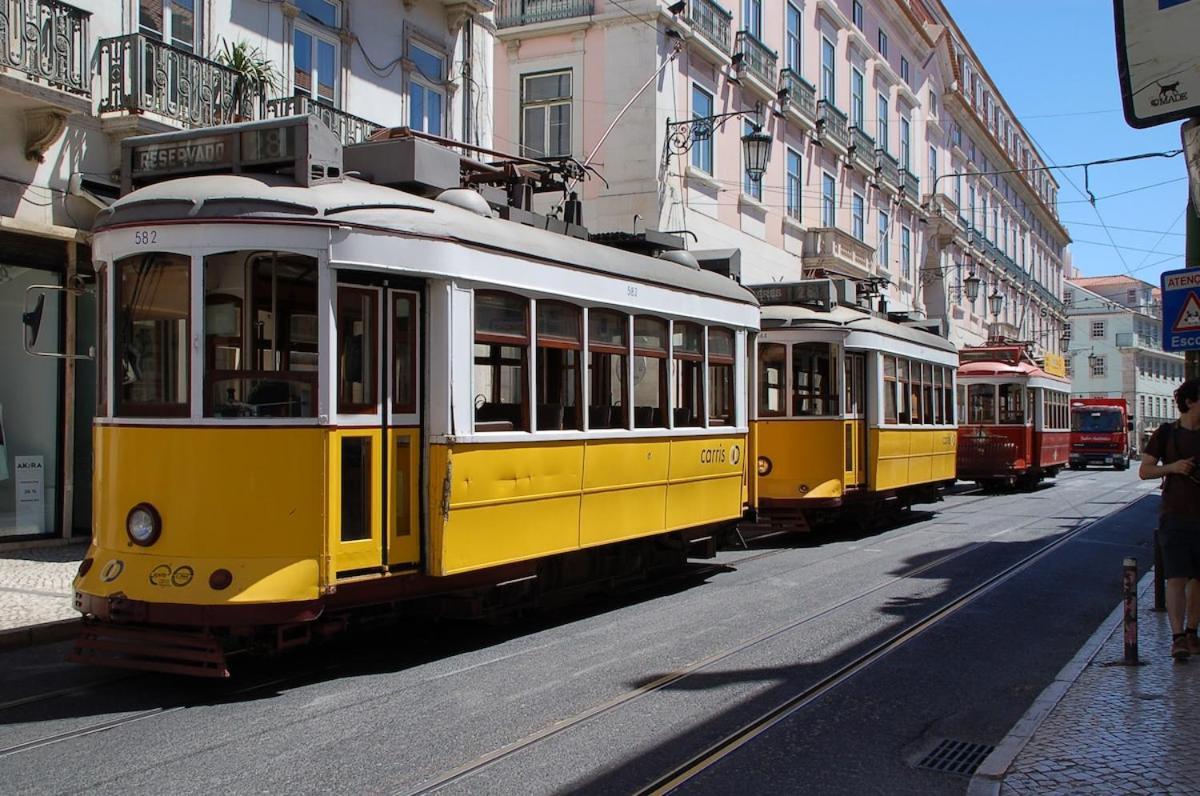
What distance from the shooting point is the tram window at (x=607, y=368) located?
918 cm

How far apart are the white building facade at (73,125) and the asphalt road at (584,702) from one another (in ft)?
17.5

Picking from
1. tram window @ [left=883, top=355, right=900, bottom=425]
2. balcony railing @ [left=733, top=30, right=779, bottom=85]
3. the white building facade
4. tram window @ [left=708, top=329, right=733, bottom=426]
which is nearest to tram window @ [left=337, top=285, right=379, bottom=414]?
tram window @ [left=708, top=329, right=733, bottom=426]

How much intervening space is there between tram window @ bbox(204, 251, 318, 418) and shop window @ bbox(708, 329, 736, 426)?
505 centimetres

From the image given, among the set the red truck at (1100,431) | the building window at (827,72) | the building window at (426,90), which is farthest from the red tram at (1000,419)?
the red truck at (1100,431)

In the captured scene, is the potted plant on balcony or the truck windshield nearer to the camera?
the potted plant on balcony

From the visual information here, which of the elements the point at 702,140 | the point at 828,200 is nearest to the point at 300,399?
the point at 702,140

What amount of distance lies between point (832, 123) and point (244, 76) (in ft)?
71.3

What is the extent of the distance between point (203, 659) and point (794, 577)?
7.13 meters

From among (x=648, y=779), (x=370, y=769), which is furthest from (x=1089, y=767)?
(x=370, y=769)

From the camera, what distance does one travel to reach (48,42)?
11516 mm

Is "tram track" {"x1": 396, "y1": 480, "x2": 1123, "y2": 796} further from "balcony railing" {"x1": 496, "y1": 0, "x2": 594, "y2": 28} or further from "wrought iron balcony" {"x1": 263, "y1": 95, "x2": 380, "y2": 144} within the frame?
"balcony railing" {"x1": 496, "y1": 0, "x2": 594, "y2": 28}

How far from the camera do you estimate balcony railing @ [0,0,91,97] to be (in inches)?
439

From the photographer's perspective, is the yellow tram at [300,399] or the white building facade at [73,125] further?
the white building facade at [73,125]

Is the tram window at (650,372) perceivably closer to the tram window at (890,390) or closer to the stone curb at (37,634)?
the stone curb at (37,634)
